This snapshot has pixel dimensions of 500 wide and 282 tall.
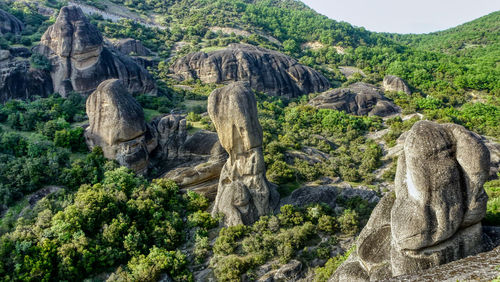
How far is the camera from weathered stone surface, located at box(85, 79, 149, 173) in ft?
82.9

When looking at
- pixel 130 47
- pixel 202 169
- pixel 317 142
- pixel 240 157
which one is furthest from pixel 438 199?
pixel 130 47

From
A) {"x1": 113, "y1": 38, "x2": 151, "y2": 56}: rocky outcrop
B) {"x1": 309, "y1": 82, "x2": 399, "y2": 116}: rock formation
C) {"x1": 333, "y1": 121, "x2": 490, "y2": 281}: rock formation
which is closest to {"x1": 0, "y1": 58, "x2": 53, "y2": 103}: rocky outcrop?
{"x1": 113, "y1": 38, "x2": 151, "y2": 56}: rocky outcrop

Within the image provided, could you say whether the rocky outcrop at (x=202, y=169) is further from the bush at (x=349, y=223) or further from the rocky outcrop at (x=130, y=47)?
the rocky outcrop at (x=130, y=47)

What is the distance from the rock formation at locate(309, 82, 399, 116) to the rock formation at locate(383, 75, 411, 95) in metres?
7.66

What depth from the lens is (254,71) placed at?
5938 cm

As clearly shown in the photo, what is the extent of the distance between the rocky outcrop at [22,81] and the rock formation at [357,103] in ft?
119

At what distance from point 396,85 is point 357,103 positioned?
43.6 feet

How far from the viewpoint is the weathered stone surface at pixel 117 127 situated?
25281 millimetres

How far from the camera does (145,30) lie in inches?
2975

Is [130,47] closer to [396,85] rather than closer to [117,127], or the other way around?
[117,127]

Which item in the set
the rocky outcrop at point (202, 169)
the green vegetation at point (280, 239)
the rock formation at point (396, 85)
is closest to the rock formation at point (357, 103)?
the rock formation at point (396, 85)

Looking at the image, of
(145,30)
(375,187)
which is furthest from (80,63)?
(145,30)

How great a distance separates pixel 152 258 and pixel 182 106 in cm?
2645

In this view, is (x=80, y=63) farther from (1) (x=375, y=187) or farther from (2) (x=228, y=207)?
(1) (x=375, y=187)
